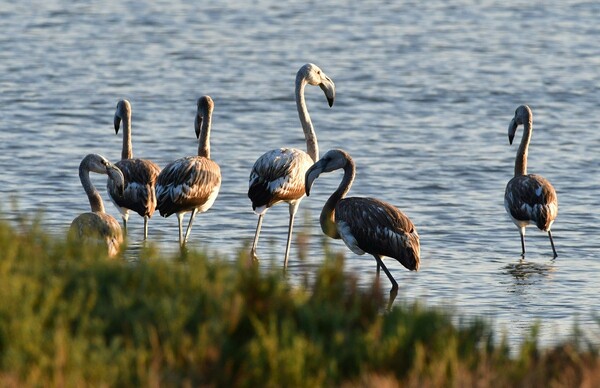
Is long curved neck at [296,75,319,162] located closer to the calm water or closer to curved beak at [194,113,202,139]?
the calm water

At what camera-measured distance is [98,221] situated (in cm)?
1138

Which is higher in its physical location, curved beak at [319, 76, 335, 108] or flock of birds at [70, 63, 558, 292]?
curved beak at [319, 76, 335, 108]

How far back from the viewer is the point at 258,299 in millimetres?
6773

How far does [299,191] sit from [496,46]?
17.3m

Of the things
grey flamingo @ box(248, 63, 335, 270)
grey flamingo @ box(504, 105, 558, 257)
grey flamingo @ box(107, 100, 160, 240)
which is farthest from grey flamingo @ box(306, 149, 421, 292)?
grey flamingo @ box(504, 105, 558, 257)

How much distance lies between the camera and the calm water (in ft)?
45.5

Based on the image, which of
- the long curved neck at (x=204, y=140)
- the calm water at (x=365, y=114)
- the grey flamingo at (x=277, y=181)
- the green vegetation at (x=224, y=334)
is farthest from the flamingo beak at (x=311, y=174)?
the green vegetation at (x=224, y=334)

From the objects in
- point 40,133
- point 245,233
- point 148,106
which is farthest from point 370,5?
point 245,233

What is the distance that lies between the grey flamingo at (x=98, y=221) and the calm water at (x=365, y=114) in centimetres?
61

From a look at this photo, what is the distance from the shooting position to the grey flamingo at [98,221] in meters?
10.8

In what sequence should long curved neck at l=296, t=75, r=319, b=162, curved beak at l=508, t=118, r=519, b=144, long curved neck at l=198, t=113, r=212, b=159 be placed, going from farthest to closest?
curved beak at l=508, t=118, r=519, b=144, long curved neck at l=198, t=113, r=212, b=159, long curved neck at l=296, t=75, r=319, b=162

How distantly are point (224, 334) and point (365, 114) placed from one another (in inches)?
675

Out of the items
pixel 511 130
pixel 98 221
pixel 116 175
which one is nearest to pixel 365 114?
pixel 511 130

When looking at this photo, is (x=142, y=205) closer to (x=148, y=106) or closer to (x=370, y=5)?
(x=148, y=106)
